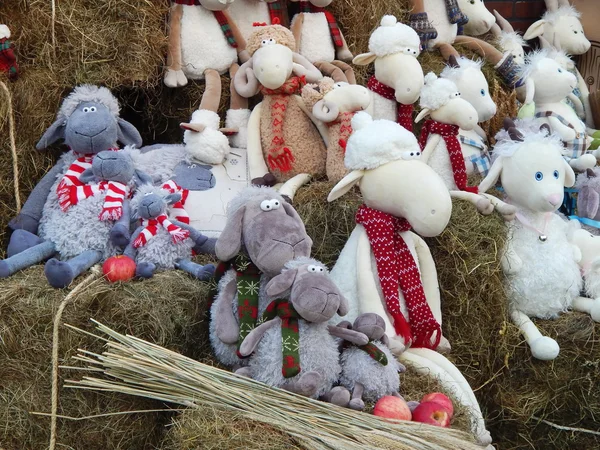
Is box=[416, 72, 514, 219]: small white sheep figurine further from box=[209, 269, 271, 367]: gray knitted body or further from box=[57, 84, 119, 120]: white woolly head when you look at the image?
box=[57, 84, 119, 120]: white woolly head

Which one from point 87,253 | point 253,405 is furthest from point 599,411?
point 87,253

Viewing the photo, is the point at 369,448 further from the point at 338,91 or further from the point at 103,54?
the point at 103,54

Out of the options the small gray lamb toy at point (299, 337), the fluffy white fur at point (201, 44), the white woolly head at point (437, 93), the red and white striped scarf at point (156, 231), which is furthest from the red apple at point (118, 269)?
the white woolly head at point (437, 93)

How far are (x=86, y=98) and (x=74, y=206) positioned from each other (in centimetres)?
48

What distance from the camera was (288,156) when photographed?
3.64 metres

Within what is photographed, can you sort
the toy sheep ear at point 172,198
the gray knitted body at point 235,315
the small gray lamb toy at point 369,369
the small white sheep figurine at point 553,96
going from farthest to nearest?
the small white sheep figurine at point 553,96 → the toy sheep ear at point 172,198 → the gray knitted body at point 235,315 → the small gray lamb toy at point 369,369

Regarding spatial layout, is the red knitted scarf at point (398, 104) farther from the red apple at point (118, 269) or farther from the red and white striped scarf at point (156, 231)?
the red apple at point (118, 269)

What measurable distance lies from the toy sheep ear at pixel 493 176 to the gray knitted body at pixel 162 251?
126 cm

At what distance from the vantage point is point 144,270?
3008 millimetres

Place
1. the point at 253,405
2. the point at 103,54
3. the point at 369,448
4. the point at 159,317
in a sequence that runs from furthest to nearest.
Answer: the point at 103,54 → the point at 159,317 → the point at 253,405 → the point at 369,448

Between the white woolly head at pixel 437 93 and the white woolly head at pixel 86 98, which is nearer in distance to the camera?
the white woolly head at pixel 86 98

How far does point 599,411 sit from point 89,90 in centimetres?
240

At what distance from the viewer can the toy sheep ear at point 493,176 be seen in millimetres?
3490

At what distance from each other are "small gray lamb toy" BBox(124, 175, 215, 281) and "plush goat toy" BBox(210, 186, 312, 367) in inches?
10.2
